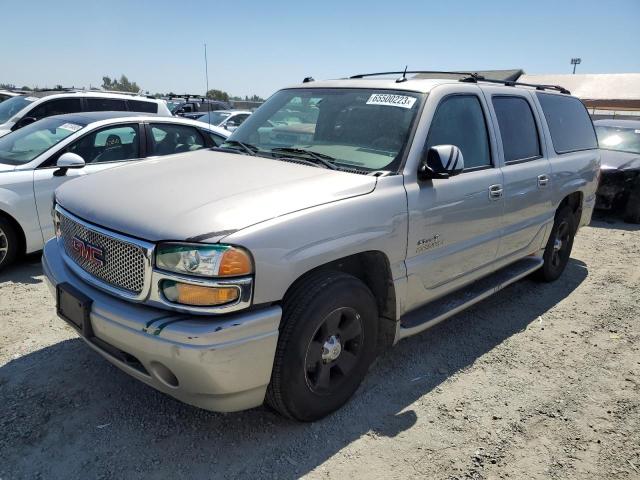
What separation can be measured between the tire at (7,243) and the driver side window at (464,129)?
4035mm

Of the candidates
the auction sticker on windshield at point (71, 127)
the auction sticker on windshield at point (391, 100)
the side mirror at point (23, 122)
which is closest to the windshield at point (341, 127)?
the auction sticker on windshield at point (391, 100)

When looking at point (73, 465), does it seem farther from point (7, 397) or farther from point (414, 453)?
point (414, 453)

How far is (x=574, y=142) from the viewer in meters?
5.11

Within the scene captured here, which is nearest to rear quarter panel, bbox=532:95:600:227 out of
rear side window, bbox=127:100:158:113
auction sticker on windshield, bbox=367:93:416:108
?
auction sticker on windshield, bbox=367:93:416:108

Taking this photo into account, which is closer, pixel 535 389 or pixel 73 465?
pixel 73 465

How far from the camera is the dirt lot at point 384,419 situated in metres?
2.56

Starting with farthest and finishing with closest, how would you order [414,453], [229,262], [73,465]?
[414,453], [73,465], [229,262]

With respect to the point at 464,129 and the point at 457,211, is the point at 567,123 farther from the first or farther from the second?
the point at 457,211

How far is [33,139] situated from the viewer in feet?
18.0

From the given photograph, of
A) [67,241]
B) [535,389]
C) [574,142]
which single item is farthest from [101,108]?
[535,389]

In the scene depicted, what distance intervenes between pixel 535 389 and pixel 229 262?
91.1 inches

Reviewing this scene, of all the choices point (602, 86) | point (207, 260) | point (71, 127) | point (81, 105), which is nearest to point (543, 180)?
point (207, 260)

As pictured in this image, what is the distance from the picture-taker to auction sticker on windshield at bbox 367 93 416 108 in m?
3.31

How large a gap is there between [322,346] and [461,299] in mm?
1474
